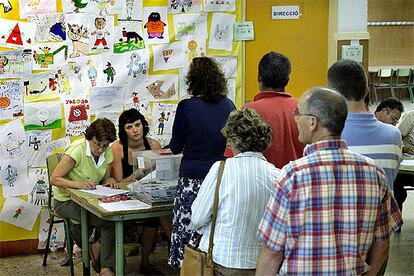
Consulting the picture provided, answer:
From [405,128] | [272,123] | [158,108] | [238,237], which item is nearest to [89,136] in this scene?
[158,108]

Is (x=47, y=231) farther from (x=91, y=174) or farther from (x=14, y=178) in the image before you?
(x=91, y=174)

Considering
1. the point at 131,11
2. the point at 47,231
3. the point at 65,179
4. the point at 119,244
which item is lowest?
the point at 47,231

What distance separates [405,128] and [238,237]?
3525 mm

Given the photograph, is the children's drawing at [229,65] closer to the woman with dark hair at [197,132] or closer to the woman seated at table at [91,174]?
the woman seated at table at [91,174]

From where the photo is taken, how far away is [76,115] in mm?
5539

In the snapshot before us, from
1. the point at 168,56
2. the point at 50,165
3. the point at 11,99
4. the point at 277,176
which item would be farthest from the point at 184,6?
the point at 277,176

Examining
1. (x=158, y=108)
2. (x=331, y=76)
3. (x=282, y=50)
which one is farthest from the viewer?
(x=282, y=50)

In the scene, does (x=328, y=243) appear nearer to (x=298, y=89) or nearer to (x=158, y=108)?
(x=158, y=108)

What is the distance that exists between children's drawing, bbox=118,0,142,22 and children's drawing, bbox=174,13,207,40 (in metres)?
0.32

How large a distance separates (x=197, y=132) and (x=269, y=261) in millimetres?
1589

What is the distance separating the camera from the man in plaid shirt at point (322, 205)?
91.7 inches

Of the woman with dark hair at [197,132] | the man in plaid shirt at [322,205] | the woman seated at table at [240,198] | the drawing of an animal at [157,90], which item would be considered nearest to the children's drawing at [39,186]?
the drawing of an animal at [157,90]

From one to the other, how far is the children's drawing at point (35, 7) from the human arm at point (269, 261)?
3560 millimetres

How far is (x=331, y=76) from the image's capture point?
9.92 feet
